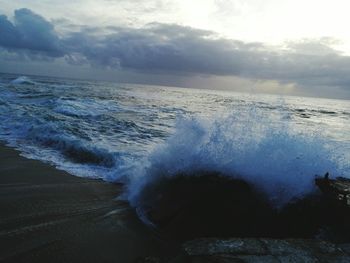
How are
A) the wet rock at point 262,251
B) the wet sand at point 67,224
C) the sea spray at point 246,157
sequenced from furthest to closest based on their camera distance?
1. the sea spray at point 246,157
2. the wet sand at point 67,224
3. the wet rock at point 262,251

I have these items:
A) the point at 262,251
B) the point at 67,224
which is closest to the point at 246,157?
the point at 262,251

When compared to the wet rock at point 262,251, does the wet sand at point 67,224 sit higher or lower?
lower

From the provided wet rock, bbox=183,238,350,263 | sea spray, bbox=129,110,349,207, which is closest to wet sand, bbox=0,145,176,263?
→ wet rock, bbox=183,238,350,263

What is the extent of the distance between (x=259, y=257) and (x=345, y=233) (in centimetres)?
193

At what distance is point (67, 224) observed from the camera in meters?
4.77

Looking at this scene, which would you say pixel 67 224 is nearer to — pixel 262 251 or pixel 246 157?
pixel 262 251

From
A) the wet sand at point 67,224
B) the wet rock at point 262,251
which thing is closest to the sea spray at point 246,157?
the wet sand at point 67,224

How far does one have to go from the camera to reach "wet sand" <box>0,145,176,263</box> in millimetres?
3973

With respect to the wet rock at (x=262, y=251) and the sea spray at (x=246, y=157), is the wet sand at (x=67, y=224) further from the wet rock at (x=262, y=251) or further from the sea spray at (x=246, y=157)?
the sea spray at (x=246, y=157)

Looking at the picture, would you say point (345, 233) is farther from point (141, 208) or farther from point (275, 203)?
point (141, 208)

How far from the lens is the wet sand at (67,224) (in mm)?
3973

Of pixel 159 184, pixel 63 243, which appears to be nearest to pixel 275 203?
pixel 159 184

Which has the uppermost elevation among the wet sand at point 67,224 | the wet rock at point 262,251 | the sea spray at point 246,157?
the sea spray at point 246,157

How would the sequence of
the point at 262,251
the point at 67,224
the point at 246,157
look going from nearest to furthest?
the point at 262,251 < the point at 67,224 < the point at 246,157
